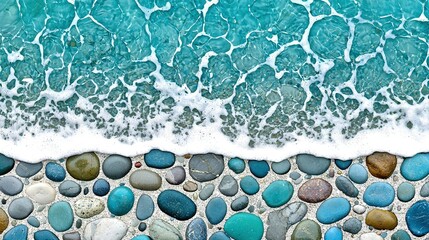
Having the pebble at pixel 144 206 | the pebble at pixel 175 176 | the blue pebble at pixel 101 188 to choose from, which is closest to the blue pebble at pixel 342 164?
the pebble at pixel 175 176

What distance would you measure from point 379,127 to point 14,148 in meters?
Answer: 1.11

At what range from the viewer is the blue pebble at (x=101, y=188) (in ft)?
5.36

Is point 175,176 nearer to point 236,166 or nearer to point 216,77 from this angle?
point 236,166

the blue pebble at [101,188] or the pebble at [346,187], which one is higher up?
the pebble at [346,187]

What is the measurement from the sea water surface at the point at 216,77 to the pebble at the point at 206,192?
0.11m

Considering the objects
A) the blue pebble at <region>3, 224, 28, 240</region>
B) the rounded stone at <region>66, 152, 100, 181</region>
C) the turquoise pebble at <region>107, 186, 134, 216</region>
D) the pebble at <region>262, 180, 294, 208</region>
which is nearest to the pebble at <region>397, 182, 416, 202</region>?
the pebble at <region>262, 180, 294, 208</region>

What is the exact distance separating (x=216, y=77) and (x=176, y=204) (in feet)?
1.37

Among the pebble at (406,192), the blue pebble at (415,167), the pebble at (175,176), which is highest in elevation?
the blue pebble at (415,167)

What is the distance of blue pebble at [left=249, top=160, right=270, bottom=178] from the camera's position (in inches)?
64.9

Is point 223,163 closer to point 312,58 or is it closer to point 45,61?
point 312,58

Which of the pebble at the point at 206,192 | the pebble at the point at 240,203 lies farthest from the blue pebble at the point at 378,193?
the pebble at the point at 206,192

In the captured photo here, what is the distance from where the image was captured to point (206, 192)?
A: 164cm

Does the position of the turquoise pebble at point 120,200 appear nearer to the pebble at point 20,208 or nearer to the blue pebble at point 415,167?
the pebble at point 20,208

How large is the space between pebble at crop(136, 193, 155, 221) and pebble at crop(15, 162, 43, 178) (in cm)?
32
